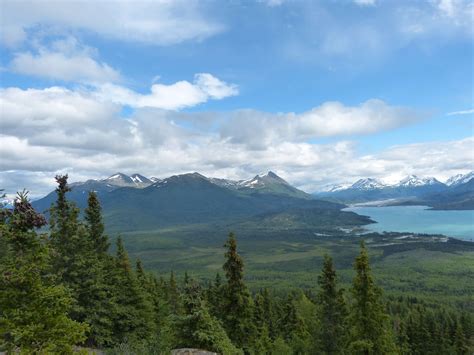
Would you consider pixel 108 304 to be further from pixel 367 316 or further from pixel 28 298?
pixel 367 316

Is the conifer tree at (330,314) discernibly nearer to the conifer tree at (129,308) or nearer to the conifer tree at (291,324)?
the conifer tree at (129,308)

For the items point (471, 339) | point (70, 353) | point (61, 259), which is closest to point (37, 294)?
point (70, 353)

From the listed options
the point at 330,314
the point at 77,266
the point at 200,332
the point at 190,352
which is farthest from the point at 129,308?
the point at 190,352

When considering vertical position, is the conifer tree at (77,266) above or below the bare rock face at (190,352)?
above

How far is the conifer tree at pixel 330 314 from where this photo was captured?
3703 cm

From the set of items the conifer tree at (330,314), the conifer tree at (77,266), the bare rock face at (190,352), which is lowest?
the conifer tree at (330,314)

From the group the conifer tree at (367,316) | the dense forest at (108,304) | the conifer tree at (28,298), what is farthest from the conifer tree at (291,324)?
the conifer tree at (28,298)

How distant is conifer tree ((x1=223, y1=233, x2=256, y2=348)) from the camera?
113ft

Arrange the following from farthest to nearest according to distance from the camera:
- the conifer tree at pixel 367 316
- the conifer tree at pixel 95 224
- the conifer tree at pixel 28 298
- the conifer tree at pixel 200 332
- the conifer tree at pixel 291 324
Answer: the conifer tree at pixel 291 324
the conifer tree at pixel 95 224
the conifer tree at pixel 367 316
the conifer tree at pixel 200 332
the conifer tree at pixel 28 298

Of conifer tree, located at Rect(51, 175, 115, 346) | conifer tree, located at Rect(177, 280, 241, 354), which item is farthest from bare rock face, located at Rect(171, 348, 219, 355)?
conifer tree, located at Rect(51, 175, 115, 346)

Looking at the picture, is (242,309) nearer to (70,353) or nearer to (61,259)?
(61,259)

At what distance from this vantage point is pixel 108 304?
114 ft

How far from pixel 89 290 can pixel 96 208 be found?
1130 centimetres

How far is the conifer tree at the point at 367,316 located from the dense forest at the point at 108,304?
0.08 metres
